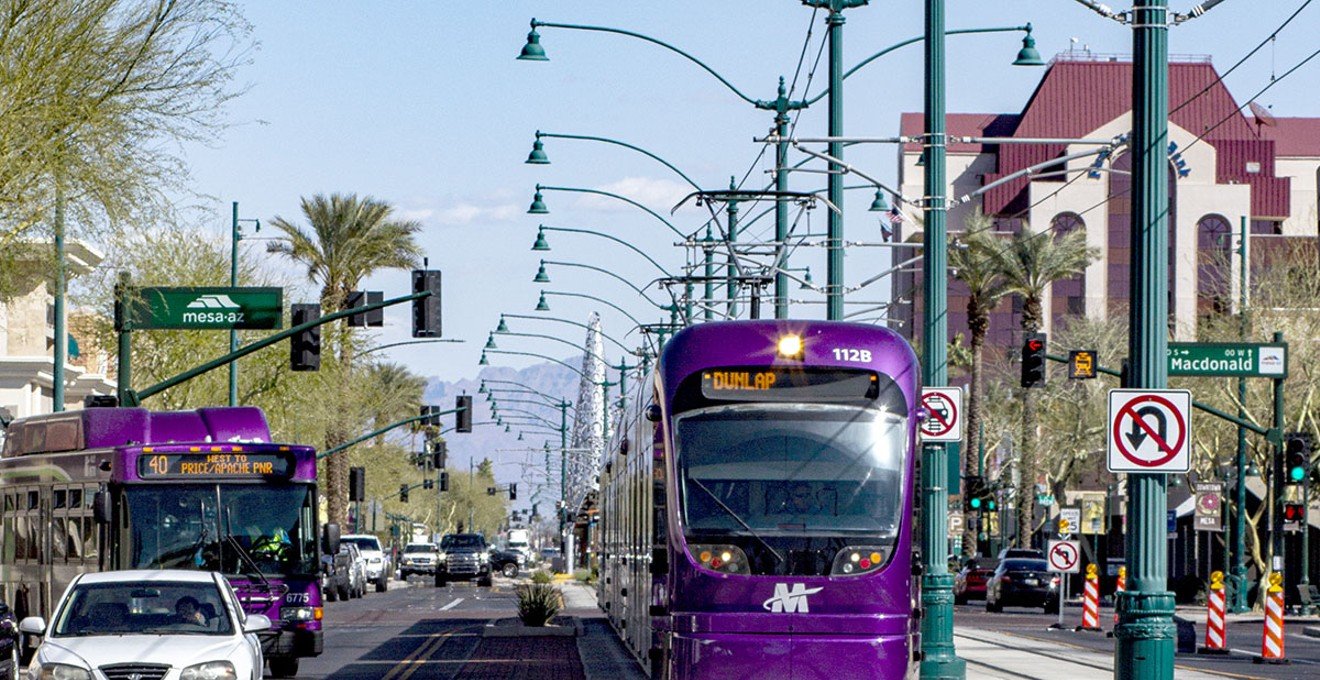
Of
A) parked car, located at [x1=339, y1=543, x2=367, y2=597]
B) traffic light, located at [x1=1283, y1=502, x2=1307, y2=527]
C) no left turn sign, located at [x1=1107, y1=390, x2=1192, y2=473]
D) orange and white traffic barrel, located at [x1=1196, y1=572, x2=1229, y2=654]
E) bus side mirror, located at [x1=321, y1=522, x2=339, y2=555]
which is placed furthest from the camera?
parked car, located at [x1=339, y1=543, x2=367, y2=597]

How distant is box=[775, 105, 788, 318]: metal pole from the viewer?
30547mm

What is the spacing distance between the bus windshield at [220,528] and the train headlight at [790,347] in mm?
9736

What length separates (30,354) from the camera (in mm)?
62156

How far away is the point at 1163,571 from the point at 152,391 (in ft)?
88.5

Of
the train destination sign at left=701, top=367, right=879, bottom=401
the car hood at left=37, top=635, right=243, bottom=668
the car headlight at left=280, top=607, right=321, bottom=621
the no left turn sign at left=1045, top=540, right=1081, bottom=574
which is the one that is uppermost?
the train destination sign at left=701, top=367, right=879, bottom=401

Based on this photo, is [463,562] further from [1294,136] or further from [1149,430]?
[1294,136]

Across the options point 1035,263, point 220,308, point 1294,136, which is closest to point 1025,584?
point 1035,263

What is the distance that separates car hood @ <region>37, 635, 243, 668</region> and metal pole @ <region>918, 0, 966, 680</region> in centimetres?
805

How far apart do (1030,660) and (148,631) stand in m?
17.1

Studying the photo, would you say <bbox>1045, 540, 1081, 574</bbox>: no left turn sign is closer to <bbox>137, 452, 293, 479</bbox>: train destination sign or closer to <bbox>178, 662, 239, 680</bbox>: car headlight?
<bbox>137, 452, 293, 479</bbox>: train destination sign

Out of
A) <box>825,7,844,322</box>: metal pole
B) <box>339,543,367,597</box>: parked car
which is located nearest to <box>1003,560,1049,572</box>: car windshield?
<box>339,543,367,597</box>: parked car

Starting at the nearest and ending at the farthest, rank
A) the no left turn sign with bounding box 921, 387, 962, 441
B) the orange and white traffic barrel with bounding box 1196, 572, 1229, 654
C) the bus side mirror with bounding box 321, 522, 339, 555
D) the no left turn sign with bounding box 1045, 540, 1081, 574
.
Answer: the no left turn sign with bounding box 921, 387, 962, 441
the bus side mirror with bounding box 321, 522, 339, 555
the orange and white traffic barrel with bounding box 1196, 572, 1229, 654
the no left turn sign with bounding box 1045, 540, 1081, 574

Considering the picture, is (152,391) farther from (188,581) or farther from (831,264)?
(188,581)

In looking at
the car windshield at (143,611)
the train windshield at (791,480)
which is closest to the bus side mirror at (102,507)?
the car windshield at (143,611)
